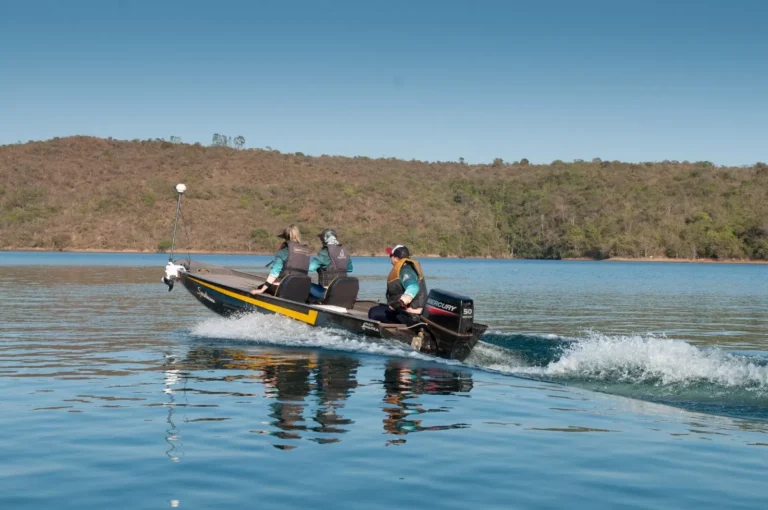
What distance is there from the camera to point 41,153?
14275 cm

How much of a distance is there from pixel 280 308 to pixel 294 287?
0.46 metres

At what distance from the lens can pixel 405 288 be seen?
14711mm

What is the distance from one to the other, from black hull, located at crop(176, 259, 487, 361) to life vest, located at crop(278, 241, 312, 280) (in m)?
0.59

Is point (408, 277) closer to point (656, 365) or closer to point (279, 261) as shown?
point (279, 261)

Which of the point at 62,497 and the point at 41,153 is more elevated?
the point at 41,153

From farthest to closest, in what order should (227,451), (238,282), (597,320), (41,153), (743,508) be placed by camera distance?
(41,153), (597,320), (238,282), (227,451), (743,508)

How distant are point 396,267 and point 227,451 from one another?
7003 mm

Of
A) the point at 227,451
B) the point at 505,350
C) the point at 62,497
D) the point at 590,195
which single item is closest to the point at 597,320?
the point at 505,350

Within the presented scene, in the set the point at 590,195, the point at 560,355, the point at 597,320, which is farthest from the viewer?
the point at 590,195

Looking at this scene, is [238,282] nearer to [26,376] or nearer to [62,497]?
[26,376]

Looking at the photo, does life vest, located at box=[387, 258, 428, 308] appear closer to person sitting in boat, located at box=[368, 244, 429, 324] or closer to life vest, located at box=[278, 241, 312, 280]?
person sitting in boat, located at box=[368, 244, 429, 324]

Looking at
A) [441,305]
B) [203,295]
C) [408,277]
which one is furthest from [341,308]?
[203,295]

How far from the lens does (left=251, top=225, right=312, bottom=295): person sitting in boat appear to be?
1655 cm

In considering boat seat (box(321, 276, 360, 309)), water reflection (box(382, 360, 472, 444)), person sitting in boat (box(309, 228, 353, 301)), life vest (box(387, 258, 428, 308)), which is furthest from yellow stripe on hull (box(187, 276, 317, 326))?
water reflection (box(382, 360, 472, 444))
